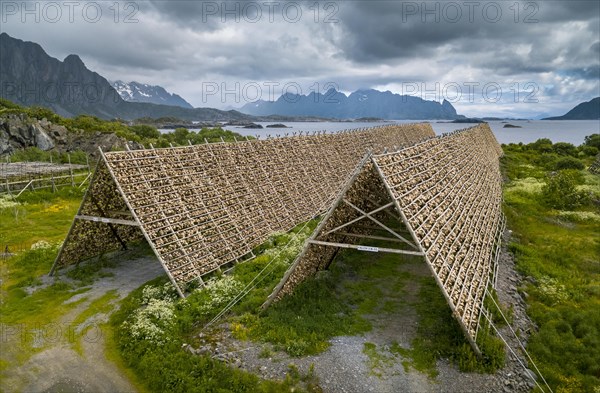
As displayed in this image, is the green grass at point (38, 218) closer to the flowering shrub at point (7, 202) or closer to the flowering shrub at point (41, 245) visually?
the flowering shrub at point (7, 202)

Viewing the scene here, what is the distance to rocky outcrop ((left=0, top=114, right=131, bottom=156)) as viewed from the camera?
4866cm

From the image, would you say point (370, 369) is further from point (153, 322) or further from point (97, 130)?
point (97, 130)

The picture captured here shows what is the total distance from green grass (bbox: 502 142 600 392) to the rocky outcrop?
156 feet

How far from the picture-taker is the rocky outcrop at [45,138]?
48656 mm

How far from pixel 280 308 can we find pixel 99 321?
643 centimetres

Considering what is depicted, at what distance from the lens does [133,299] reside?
46.8 ft

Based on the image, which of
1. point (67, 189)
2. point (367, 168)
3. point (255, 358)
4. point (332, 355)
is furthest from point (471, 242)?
point (67, 189)

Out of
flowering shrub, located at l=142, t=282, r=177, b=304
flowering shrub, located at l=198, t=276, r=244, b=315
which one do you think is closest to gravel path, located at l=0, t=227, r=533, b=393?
flowering shrub, located at l=198, t=276, r=244, b=315

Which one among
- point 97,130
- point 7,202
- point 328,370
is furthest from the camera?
point 97,130

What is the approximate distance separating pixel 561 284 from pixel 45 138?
58.6 metres

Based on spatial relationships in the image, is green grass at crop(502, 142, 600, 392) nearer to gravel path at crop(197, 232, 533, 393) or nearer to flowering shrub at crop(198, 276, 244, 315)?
gravel path at crop(197, 232, 533, 393)

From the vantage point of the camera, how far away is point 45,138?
50.8 meters

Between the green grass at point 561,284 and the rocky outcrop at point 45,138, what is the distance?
4743 cm

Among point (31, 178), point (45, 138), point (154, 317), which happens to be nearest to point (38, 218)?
point (31, 178)
